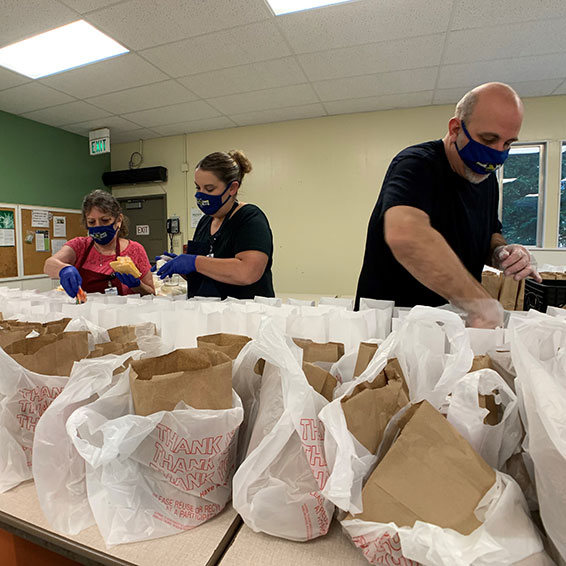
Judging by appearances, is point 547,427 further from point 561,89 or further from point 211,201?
point 561,89

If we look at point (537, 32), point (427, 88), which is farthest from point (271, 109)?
point (537, 32)

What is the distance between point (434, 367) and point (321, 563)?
0.36 m

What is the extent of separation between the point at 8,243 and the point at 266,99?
10.2 feet

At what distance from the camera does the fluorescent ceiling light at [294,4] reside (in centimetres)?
227

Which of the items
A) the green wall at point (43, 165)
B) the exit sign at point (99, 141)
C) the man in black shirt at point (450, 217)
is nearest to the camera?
the man in black shirt at point (450, 217)

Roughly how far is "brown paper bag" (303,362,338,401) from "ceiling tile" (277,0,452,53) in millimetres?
2479

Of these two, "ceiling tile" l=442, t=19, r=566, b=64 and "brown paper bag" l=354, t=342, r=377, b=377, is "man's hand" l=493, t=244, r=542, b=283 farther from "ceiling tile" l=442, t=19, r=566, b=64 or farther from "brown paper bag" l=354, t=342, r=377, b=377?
"ceiling tile" l=442, t=19, r=566, b=64

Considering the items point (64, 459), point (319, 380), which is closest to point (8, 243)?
point (64, 459)

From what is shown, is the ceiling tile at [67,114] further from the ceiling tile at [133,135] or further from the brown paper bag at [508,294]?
the brown paper bag at [508,294]

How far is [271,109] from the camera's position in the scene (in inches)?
156

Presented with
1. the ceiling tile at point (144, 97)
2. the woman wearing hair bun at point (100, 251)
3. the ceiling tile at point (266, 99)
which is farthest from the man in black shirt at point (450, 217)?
the ceiling tile at point (144, 97)

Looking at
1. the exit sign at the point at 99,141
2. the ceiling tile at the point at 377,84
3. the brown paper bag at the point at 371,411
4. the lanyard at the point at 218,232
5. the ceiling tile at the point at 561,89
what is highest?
the ceiling tile at the point at 561,89

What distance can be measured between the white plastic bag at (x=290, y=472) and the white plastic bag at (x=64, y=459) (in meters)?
0.27

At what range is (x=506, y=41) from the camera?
2672 mm
